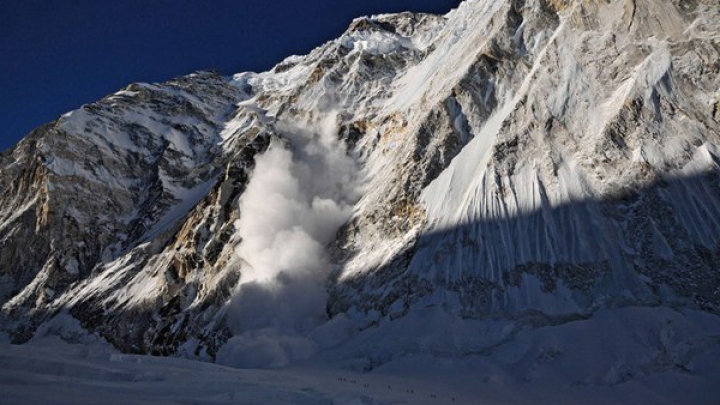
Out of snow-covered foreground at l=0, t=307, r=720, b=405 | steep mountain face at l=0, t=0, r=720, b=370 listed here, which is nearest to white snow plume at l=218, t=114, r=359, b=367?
steep mountain face at l=0, t=0, r=720, b=370

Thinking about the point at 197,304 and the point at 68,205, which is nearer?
the point at 197,304

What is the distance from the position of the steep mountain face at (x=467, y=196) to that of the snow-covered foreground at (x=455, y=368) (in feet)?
7.03

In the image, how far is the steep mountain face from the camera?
4312 cm

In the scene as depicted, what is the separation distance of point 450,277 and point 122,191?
76257 mm

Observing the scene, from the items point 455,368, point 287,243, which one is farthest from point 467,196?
point 287,243

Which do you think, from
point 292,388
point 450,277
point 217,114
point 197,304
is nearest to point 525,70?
point 450,277

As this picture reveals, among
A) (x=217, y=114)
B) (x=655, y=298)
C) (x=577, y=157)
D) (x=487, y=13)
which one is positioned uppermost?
(x=217, y=114)

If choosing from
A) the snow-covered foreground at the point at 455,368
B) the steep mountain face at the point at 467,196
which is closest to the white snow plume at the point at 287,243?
the steep mountain face at the point at 467,196

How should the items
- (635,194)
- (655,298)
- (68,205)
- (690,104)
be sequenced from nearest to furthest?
1. (655,298)
2. (635,194)
3. (690,104)
4. (68,205)

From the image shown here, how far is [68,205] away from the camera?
334 feet

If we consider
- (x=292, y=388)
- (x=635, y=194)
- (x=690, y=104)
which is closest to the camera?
(x=292, y=388)

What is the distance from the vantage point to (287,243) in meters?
62.6

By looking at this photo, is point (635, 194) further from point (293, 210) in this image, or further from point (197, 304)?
point (197, 304)

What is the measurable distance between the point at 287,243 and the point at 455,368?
91.4 ft
